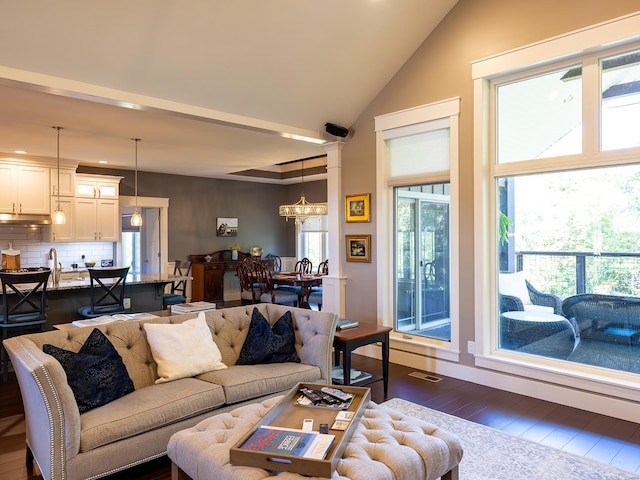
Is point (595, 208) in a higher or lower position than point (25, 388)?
higher

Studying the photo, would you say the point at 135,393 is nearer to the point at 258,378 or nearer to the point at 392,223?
the point at 258,378

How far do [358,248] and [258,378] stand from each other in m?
2.69

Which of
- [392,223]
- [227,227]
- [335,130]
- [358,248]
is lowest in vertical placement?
[358,248]

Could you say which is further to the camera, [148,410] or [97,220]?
[97,220]

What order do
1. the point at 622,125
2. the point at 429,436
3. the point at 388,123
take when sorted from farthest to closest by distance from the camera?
1. the point at 388,123
2. the point at 622,125
3. the point at 429,436

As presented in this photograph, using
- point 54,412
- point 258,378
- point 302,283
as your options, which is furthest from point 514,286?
point 54,412

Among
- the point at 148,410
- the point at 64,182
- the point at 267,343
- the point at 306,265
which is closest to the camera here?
the point at 148,410

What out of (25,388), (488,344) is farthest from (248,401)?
(488,344)

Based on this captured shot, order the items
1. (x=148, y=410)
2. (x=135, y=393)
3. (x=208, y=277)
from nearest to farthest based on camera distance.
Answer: (x=148, y=410)
(x=135, y=393)
(x=208, y=277)

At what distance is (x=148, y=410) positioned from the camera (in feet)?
8.25

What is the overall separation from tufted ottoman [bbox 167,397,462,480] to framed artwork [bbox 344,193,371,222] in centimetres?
323

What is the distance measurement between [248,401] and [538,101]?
3515mm

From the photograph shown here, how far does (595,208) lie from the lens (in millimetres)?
3758

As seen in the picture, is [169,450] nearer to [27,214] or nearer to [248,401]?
[248,401]
